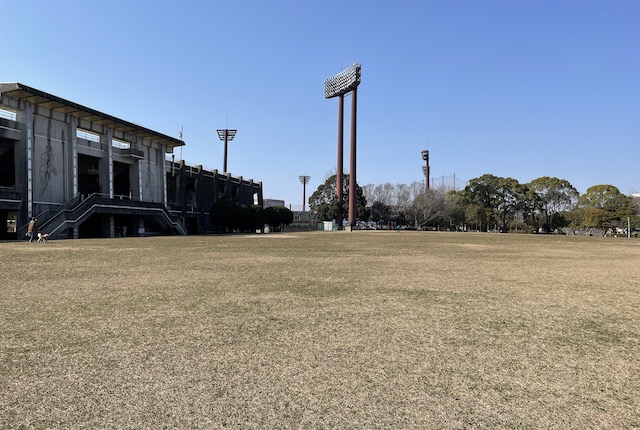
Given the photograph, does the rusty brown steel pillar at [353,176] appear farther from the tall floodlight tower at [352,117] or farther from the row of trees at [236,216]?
the row of trees at [236,216]

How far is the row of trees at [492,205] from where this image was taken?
217 ft

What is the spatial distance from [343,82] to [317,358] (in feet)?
281

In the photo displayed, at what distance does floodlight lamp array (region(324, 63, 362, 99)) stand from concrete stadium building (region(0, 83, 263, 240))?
40.9 metres

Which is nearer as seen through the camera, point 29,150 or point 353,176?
point 29,150

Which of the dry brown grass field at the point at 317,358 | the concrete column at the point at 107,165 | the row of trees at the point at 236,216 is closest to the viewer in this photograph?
the dry brown grass field at the point at 317,358

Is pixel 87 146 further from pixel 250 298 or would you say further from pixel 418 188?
pixel 418 188

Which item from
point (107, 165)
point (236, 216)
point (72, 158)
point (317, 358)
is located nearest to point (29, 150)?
point (72, 158)

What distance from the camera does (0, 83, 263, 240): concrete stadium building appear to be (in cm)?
3241

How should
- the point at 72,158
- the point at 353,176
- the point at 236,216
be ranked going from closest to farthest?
the point at 72,158
the point at 236,216
the point at 353,176

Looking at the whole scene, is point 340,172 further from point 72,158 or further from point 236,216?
point 72,158

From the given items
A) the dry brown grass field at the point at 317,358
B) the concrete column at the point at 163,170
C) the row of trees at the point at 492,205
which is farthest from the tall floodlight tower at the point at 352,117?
the dry brown grass field at the point at 317,358

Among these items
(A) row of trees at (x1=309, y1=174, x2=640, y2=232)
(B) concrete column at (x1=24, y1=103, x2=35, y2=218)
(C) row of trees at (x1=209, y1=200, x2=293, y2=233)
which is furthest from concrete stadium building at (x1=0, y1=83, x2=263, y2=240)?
(A) row of trees at (x1=309, y1=174, x2=640, y2=232)

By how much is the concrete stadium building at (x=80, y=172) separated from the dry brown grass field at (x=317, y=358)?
31808 mm

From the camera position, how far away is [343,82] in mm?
83562
